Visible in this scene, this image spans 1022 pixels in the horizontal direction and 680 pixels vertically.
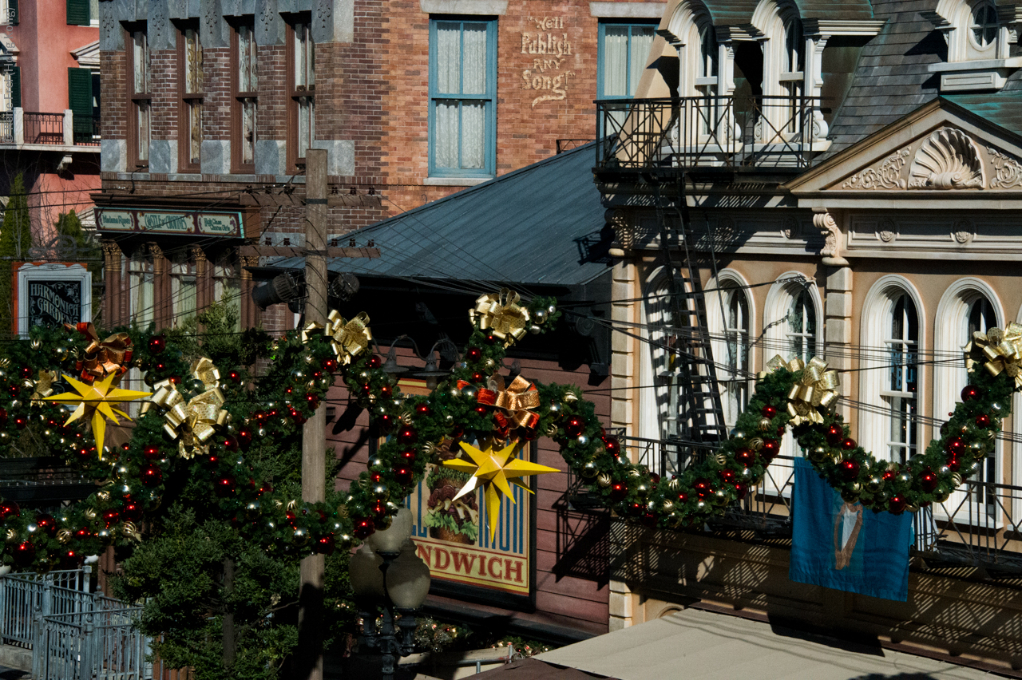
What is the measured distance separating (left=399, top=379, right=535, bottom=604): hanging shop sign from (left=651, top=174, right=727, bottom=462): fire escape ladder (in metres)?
3.04

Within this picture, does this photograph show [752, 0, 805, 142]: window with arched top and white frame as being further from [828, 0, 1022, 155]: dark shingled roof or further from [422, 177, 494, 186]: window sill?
[422, 177, 494, 186]: window sill

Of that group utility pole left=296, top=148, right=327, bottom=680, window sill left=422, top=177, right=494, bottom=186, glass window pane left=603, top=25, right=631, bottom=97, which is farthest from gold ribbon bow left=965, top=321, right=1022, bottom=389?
glass window pane left=603, top=25, right=631, bottom=97

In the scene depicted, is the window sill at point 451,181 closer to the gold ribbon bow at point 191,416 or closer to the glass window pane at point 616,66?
the glass window pane at point 616,66

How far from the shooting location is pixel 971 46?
19047 mm

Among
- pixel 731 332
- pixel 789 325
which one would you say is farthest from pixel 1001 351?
pixel 731 332

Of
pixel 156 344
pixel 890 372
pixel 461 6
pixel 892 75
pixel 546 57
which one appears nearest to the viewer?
pixel 156 344

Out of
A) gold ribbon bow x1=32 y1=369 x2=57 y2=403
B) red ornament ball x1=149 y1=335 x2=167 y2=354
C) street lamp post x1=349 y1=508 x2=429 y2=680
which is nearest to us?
street lamp post x1=349 y1=508 x2=429 y2=680

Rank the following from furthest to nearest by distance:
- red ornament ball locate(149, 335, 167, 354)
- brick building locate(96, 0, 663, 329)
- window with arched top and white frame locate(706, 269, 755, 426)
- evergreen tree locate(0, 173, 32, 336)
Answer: evergreen tree locate(0, 173, 32, 336) < brick building locate(96, 0, 663, 329) < window with arched top and white frame locate(706, 269, 755, 426) < red ornament ball locate(149, 335, 167, 354)

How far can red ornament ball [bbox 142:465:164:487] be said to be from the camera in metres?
15.7

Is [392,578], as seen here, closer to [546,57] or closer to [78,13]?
[546,57]

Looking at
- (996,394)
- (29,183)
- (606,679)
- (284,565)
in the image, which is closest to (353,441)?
(284,565)

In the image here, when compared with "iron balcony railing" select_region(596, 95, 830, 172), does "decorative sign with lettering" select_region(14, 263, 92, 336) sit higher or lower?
lower

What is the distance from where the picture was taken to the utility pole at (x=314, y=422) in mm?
19391

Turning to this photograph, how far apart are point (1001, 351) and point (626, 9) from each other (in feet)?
49.4
